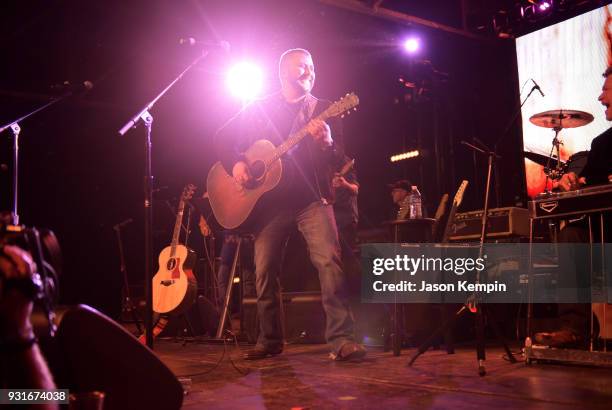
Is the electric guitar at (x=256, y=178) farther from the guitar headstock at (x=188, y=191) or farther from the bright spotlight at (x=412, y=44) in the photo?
the bright spotlight at (x=412, y=44)

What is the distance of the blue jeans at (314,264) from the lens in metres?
3.88

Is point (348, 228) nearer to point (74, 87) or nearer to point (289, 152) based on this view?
point (289, 152)

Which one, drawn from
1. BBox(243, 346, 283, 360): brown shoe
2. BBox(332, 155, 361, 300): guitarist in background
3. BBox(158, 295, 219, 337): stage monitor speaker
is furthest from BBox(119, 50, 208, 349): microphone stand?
BBox(158, 295, 219, 337): stage monitor speaker

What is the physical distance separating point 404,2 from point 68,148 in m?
5.86

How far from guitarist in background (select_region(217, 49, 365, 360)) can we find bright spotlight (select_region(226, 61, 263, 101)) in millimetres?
3866

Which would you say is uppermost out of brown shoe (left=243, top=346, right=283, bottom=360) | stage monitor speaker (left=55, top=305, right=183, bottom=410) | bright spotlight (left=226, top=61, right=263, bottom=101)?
bright spotlight (left=226, top=61, right=263, bottom=101)

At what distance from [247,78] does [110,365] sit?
6.88 metres

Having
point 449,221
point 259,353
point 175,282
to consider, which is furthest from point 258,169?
point 175,282

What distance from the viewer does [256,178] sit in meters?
4.17

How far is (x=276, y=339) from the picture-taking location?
13.7 feet

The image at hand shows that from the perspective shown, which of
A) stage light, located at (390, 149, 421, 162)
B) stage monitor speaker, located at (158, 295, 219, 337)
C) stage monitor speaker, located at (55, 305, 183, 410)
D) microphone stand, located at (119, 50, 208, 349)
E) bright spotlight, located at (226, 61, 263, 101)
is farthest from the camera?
stage light, located at (390, 149, 421, 162)

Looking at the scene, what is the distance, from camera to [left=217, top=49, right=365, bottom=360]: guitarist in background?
3.91 metres

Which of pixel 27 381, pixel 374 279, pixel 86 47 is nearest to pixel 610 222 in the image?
pixel 374 279

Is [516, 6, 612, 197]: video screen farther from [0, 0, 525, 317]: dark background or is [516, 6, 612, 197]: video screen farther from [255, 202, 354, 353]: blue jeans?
[255, 202, 354, 353]: blue jeans
